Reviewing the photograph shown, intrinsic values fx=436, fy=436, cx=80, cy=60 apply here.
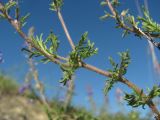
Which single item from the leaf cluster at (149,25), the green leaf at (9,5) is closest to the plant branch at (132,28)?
the leaf cluster at (149,25)

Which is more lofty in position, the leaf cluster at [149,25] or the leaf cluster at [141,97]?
the leaf cluster at [149,25]

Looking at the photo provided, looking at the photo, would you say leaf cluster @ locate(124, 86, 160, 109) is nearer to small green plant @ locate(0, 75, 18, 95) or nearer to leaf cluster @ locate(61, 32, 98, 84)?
leaf cluster @ locate(61, 32, 98, 84)

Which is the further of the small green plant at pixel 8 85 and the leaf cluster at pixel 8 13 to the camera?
the small green plant at pixel 8 85

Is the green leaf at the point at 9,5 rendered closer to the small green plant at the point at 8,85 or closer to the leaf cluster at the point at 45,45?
the leaf cluster at the point at 45,45

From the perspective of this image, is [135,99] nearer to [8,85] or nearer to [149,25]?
[149,25]

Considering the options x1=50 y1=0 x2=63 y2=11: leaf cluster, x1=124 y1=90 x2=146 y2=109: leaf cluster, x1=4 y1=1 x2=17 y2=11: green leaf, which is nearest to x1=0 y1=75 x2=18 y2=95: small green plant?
x1=50 y1=0 x2=63 y2=11: leaf cluster

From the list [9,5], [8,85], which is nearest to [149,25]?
[9,5]

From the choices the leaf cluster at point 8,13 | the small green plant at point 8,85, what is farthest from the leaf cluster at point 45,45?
the small green plant at point 8,85

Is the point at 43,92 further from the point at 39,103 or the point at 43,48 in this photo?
the point at 39,103

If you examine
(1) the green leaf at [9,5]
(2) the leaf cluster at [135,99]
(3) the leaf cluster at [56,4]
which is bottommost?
(2) the leaf cluster at [135,99]
